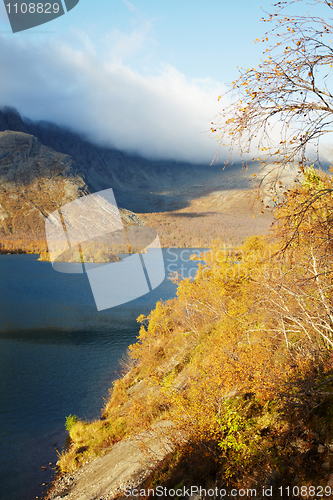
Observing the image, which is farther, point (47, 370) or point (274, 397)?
point (47, 370)

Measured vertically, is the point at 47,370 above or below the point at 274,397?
below

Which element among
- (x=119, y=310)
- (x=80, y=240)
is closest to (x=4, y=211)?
(x=80, y=240)

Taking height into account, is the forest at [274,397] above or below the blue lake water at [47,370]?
above

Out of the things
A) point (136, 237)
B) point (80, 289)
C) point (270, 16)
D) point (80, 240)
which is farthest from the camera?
point (136, 237)

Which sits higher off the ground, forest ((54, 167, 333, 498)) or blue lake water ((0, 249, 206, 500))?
forest ((54, 167, 333, 498))

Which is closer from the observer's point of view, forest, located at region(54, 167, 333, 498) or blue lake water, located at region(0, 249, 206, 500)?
forest, located at region(54, 167, 333, 498)

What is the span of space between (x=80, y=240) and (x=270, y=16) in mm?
115530

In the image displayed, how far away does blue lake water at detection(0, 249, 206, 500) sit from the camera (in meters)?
13.4

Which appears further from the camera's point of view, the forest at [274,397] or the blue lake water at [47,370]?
the blue lake water at [47,370]

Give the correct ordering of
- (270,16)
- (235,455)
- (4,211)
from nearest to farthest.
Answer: (270,16)
(235,455)
(4,211)

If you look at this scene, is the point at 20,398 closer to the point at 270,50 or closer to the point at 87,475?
the point at 87,475

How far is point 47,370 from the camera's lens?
72.8 ft

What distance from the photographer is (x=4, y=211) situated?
7244 inches

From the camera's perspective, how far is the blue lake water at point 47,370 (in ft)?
44.1
